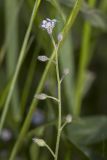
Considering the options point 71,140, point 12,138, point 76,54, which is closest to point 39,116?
point 12,138

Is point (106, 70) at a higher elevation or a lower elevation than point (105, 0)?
lower

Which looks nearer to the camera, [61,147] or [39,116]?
[61,147]

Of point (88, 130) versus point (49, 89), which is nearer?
point (88, 130)

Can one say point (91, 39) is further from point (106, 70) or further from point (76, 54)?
point (106, 70)

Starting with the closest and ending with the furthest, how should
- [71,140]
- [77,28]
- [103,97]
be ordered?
[71,140], [77,28], [103,97]

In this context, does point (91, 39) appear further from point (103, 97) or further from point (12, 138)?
point (103, 97)

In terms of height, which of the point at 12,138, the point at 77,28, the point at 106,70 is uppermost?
the point at 77,28

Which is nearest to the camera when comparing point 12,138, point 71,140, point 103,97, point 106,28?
point 71,140

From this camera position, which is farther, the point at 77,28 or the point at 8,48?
the point at 77,28

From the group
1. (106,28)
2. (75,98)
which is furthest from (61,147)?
(106,28)
